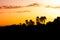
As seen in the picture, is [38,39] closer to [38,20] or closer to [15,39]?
[15,39]

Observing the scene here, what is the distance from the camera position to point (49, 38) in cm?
3662

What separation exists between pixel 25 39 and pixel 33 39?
154 centimetres

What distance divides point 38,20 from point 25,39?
51160 mm

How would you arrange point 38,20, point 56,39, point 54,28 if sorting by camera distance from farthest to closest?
point 38,20
point 54,28
point 56,39

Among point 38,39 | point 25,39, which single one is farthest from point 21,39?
point 38,39

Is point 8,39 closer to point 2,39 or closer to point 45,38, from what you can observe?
point 2,39

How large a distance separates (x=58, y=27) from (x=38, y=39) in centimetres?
1565

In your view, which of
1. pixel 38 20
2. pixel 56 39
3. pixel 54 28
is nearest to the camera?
pixel 56 39

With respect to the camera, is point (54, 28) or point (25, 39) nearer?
point (25, 39)

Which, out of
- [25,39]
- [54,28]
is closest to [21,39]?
[25,39]

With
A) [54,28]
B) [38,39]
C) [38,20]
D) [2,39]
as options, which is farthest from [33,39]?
[38,20]

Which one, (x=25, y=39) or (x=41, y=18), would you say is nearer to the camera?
(x=25, y=39)

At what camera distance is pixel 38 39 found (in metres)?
36.1

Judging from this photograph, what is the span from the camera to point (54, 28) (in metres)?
48.8
